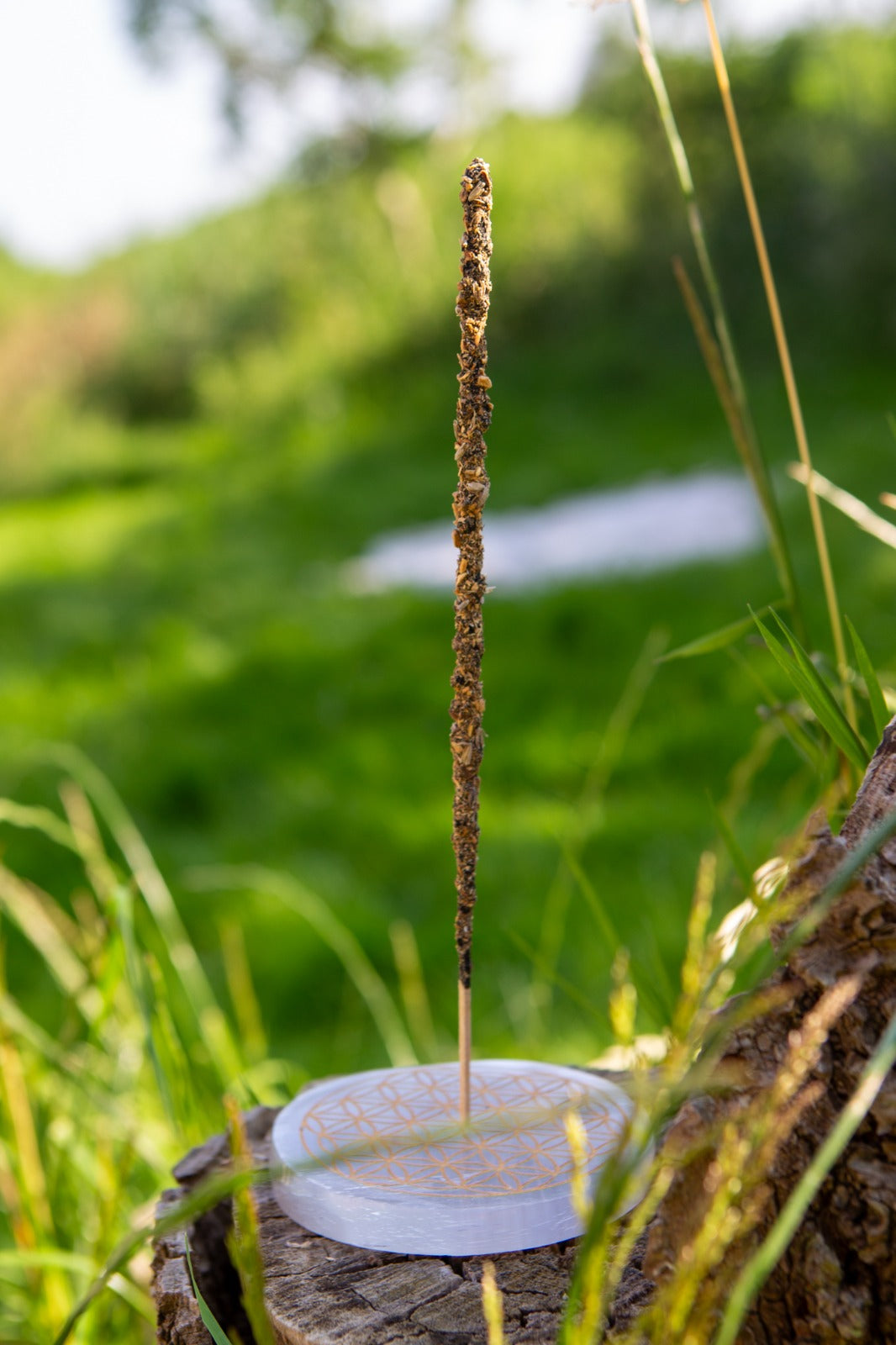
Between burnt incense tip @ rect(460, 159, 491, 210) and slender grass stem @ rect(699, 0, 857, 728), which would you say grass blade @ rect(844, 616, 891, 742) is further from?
burnt incense tip @ rect(460, 159, 491, 210)

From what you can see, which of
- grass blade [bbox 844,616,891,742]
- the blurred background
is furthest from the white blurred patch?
grass blade [bbox 844,616,891,742]

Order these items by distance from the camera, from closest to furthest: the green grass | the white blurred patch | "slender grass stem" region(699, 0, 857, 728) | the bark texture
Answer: the bark texture < "slender grass stem" region(699, 0, 857, 728) < the green grass < the white blurred patch

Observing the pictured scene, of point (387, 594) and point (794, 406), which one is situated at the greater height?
point (387, 594)

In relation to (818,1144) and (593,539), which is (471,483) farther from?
(593,539)

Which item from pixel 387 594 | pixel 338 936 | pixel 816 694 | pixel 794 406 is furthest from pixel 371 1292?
pixel 387 594

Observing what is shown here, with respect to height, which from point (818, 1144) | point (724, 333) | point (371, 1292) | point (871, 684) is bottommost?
point (371, 1292)

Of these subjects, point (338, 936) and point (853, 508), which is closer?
point (853, 508)

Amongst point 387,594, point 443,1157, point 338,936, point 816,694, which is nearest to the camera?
point 816,694
